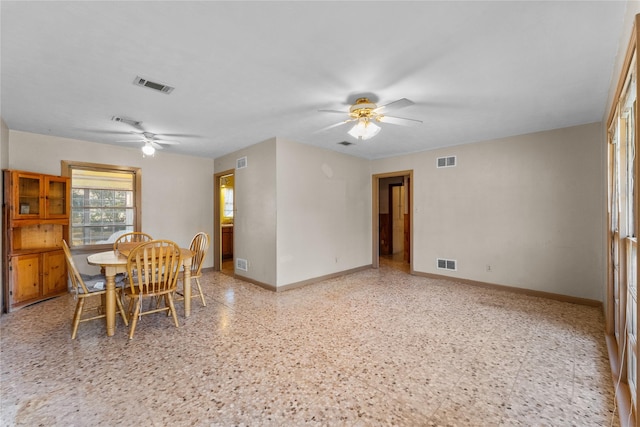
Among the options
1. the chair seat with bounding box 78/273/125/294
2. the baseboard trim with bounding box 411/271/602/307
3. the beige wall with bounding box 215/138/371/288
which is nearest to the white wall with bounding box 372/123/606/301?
the baseboard trim with bounding box 411/271/602/307

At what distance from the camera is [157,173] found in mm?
5207

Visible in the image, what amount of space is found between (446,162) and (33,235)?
663cm

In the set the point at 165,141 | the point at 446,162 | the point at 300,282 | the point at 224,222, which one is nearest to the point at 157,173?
the point at 165,141

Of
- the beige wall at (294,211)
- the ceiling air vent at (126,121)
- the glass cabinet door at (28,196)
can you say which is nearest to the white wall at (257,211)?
the beige wall at (294,211)

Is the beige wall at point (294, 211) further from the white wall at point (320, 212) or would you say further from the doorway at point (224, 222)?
the doorway at point (224, 222)

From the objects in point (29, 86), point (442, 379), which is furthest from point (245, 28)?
point (442, 379)

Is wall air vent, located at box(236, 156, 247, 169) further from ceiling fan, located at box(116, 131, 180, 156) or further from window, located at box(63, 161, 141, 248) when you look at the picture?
window, located at box(63, 161, 141, 248)

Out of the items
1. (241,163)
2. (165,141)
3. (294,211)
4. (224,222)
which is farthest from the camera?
(224,222)

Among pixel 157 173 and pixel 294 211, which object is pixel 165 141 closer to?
pixel 157 173

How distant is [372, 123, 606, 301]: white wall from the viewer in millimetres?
3699

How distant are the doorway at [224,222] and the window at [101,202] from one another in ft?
4.63

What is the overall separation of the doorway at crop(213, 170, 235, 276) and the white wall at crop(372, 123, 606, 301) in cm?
392

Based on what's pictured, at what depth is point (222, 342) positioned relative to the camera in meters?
2.67

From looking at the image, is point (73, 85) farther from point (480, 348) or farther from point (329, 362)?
point (480, 348)
